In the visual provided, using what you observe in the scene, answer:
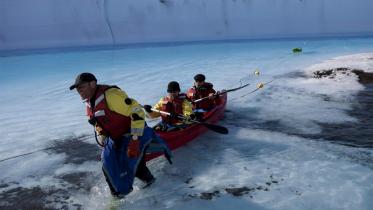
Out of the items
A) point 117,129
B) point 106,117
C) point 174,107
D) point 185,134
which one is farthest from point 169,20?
point 106,117

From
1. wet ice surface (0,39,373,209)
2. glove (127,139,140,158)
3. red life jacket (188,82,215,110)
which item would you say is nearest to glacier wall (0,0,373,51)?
wet ice surface (0,39,373,209)

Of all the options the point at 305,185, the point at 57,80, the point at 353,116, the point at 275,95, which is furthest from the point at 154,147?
the point at 57,80

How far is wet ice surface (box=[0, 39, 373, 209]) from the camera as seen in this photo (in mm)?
4805

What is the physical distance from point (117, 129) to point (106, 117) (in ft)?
0.79

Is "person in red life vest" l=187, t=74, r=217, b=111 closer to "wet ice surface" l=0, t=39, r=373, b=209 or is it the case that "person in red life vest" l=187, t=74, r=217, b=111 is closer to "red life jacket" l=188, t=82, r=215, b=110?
"red life jacket" l=188, t=82, r=215, b=110

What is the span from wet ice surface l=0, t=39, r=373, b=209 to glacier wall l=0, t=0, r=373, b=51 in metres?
20.9

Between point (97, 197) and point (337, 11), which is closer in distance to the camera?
point (97, 197)

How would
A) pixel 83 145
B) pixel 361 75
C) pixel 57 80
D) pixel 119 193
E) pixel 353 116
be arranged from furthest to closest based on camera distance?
pixel 57 80 → pixel 361 75 → pixel 353 116 → pixel 83 145 → pixel 119 193

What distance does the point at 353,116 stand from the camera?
7887mm

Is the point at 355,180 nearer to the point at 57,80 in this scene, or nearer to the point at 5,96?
the point at 5,96

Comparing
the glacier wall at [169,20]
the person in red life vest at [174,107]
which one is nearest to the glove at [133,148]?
the person in red life vest at [174,107]

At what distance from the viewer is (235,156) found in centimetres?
614

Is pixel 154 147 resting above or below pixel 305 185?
above

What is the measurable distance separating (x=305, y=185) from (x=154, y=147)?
6.86ft
